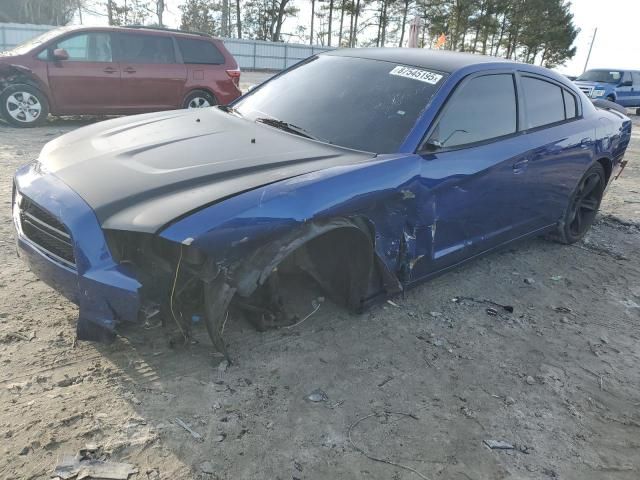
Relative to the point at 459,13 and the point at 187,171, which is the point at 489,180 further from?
the point at 459,13

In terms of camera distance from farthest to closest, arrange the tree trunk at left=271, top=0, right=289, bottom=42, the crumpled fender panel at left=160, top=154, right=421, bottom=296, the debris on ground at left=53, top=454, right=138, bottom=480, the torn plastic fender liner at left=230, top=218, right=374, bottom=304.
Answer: the tree trunk at left=271, top=0, right=289, bottom=42
the torn plastic fender liner at left=230, top=218, right=374, bottom=304
the crumpled fender panel at left=160, top=154, right=421, bottom=296
the debris on ground at left=53, top=454, right=138, bottom=480

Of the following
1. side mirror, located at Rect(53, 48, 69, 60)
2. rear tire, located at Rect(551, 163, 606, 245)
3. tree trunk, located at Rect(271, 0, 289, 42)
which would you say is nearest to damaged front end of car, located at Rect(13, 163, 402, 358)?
rear tire, located at Rect(551, 163, 606, 245)

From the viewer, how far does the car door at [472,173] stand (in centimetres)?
324

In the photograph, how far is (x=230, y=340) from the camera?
295cm

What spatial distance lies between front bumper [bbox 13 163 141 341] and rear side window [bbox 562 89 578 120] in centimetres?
389

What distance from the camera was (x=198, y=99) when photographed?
382 inches

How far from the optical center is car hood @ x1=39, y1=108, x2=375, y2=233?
7.85 ft

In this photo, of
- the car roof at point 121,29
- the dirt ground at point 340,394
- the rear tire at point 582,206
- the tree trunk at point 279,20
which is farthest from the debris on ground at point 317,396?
the tree trunk at point 279,20

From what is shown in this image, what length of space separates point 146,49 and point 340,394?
8.30 m

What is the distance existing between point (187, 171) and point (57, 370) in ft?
3.83

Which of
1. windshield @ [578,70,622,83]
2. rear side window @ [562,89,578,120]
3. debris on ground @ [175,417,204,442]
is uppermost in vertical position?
rear side window @ [562,89,578,120]

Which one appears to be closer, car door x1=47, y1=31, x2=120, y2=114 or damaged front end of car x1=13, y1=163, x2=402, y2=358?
damaged front end of car x1=13, y1=163, x2=402, y2=358

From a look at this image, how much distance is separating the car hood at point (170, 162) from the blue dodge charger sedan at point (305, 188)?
11mm

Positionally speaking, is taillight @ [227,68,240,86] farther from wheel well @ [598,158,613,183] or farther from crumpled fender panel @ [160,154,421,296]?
crumpled fender panel @ [160,154,421,296]
